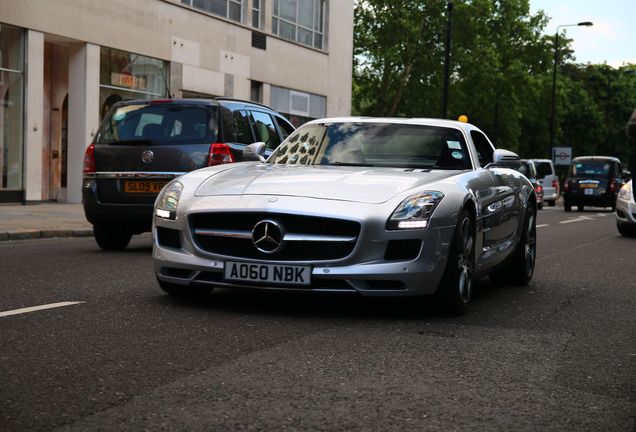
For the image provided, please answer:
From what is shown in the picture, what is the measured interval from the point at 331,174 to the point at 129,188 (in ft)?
15.7

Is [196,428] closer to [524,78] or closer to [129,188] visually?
[129,188]

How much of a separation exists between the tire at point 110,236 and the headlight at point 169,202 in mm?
4981

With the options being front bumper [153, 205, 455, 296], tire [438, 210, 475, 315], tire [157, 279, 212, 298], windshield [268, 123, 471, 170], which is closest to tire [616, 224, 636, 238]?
windshield [268, 123, 471, 170]

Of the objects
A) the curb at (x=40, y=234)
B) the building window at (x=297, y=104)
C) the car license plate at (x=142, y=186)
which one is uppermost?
the building window at (x=297, y=104)

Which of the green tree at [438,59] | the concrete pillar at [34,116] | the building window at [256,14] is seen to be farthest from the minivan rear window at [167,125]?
the green tree at [438,59]

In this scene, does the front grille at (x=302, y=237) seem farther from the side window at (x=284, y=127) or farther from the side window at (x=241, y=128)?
the side window at (x=284, y=127)

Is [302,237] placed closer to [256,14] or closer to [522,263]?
[522,263]

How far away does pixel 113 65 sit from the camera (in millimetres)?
26219

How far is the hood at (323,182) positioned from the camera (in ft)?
21.3

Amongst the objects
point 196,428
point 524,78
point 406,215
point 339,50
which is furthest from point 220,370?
point 524,78

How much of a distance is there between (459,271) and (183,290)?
195cm

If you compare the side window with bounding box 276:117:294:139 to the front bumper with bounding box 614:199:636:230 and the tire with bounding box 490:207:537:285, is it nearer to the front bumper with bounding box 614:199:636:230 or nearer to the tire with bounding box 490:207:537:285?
the tire with bounding box 490:207:537:285

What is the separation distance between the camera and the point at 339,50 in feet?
131

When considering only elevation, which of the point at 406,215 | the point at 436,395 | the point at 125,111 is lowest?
the point at 436,395
